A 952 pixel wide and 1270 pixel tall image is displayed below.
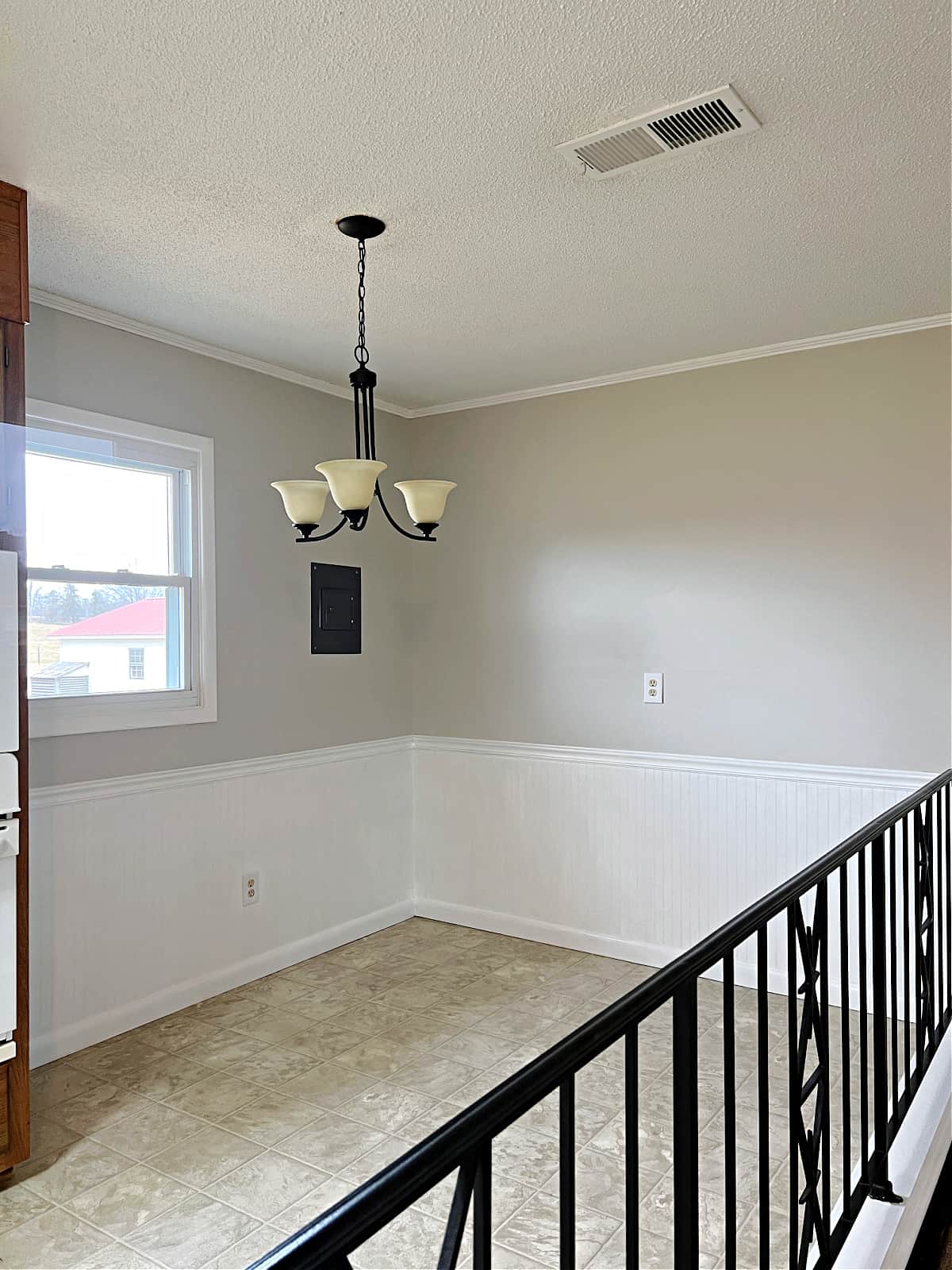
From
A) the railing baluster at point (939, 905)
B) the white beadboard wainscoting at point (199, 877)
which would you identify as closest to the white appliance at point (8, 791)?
Result: the white beadboard wainscoting at point (199, 877)

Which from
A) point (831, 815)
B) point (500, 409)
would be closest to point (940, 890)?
point (831, 815)

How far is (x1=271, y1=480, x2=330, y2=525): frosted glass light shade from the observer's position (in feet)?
8.90

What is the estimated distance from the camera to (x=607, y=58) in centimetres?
186

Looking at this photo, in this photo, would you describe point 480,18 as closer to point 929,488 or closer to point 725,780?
point 929,488

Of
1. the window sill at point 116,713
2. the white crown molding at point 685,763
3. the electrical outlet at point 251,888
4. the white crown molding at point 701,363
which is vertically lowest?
the electrical outlet at point 251,888

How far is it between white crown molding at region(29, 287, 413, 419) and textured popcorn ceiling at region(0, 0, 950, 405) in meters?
0.07

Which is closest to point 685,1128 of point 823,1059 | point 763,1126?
point 763,1126

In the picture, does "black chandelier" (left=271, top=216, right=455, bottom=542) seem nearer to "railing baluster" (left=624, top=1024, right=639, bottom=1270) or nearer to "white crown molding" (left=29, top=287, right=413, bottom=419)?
"white crown molding" (left=29, top=287, right=413, bottom=419)

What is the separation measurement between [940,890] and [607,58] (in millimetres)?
2083

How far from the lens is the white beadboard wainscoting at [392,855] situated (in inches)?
128

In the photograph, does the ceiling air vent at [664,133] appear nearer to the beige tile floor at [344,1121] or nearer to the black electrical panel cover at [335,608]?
the black electrical panel cover at [335,608]

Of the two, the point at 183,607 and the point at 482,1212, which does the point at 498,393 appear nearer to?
the point at 183,607

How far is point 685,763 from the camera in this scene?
3928 millimetres

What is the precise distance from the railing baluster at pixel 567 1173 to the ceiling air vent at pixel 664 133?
75.4 inches
